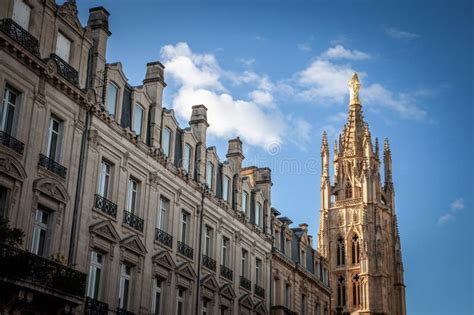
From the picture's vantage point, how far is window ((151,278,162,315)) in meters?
33.2

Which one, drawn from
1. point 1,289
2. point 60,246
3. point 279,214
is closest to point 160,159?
point 60,246

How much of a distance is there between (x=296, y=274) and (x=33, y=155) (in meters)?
28.4

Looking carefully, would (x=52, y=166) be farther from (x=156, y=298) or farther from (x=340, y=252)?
(x=340, y=252)

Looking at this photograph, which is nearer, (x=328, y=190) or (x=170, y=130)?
(x=170, y=130)

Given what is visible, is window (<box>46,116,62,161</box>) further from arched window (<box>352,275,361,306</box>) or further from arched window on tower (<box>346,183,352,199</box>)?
arched window on tower (<box>346,183,352,199</box>)

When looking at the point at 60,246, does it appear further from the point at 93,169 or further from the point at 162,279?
the point at 162,279

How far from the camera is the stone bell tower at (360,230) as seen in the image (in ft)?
334

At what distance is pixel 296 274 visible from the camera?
51.1 meters

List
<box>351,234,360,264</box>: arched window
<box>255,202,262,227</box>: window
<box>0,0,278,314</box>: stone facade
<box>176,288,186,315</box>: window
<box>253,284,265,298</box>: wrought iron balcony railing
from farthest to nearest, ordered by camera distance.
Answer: <box>351,234,360,264</box>: arched window < <box>255,202,262,227</box>: window < <box>253,284,265,298</box>: wrought iron balcony railing < <box>176,288,186,315</box>: window < <box>0,0,278,314</box>: stone facade

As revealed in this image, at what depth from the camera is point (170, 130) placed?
120 ft

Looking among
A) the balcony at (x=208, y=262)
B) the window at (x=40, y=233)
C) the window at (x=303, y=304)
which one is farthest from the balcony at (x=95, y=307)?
the window at (x=303, y=304)

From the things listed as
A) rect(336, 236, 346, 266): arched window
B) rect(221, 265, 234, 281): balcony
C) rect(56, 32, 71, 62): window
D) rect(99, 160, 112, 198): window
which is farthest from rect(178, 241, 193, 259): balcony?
rect(336, 236, 346, 266): arched window

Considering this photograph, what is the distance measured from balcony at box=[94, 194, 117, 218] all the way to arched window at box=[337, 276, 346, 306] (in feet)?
251

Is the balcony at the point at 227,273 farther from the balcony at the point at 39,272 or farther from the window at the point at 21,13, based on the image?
the window at the point at 21,13
